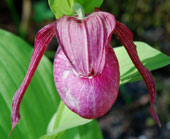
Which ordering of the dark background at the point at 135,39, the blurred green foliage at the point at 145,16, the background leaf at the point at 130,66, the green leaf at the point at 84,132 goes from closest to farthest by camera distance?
the background leaf at the point at 130,66, the green leaf at the point at 84,132, the dark background at the point at 135,39, the blurred green foliage at the point at 145,16

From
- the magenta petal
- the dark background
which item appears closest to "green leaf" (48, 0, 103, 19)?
the magenta petal

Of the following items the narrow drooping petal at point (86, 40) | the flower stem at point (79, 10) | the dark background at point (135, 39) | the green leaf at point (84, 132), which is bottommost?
the dark background at point (135, 39)

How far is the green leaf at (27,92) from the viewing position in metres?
1.01

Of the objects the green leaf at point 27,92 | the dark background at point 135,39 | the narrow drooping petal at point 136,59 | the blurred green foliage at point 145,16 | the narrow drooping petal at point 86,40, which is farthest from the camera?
the blurred green foliage at point 145,16

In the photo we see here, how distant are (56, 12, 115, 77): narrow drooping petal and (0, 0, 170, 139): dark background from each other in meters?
1.47

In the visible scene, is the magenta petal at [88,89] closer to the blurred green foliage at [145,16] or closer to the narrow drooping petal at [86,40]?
the narrow drooping petal at [86,40]

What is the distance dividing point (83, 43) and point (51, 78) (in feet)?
1.75

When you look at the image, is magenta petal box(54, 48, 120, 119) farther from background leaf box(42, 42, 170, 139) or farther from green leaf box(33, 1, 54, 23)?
green leaf box(33, 1, 54, 23)

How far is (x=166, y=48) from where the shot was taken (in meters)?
2.66

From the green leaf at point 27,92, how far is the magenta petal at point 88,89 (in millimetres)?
358

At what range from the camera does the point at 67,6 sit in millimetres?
819

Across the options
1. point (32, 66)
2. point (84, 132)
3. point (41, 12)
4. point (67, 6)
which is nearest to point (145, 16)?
point (41, 12)

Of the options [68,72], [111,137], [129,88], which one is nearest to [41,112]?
[68,72]

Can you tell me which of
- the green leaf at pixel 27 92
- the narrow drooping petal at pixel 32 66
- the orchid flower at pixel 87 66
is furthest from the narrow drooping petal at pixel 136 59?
the green leaf at pixel 27 92
